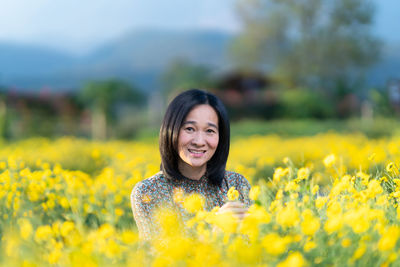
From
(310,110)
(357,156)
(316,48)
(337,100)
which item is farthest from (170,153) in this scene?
(316,48)

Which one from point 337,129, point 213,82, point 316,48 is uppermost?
point 316,48

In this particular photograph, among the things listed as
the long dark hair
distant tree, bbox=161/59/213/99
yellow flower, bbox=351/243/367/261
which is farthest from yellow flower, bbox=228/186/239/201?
distant tree, bbox=161/59/213/99

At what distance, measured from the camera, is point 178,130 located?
1991 millimetres

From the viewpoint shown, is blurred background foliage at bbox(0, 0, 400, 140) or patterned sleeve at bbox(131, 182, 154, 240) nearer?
patterned sleeve at bbox(131, 182, 154, 240)

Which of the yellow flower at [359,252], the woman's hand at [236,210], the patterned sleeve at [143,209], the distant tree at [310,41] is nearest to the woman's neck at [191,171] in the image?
the patterned sleeve at [143,209]

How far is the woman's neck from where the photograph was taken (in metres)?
2.15

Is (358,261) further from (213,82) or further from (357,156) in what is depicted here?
(213,82)

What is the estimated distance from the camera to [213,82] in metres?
23.6

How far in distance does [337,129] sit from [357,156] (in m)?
9.50

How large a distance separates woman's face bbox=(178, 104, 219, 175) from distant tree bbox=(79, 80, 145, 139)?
13318 millimetres

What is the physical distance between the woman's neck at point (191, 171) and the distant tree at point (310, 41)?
25675 mm

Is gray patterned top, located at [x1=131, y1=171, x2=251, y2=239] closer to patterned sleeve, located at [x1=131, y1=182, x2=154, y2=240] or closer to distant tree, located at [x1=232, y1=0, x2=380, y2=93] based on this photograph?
patterned sleeve, located at [x1=131, y1=182, x2=154, y2=240]

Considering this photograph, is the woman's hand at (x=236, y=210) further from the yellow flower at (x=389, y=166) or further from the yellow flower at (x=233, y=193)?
the yellow flower at (x=389, y=166)

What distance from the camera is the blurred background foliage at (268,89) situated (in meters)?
13.9
